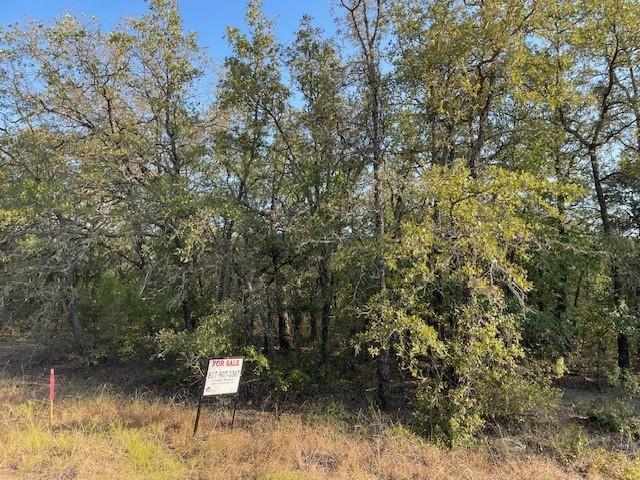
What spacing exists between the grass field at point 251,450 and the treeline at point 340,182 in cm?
94

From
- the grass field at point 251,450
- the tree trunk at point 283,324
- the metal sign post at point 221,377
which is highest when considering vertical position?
the tree trunk at point 283,324

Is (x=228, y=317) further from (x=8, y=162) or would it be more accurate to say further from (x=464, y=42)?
(x=8, y=162)

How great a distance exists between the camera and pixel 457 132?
10.8 metres

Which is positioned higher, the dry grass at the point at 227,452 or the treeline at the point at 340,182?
the treeline at the point at 340,182

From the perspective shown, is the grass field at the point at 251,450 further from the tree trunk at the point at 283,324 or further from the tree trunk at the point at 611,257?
the tree trunk at the point at 611,257

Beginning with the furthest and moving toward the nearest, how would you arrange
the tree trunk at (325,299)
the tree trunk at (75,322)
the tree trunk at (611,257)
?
the tree trunk at (75,322) < the tree trunk at (325,299) < the tree trunk at (611,257)

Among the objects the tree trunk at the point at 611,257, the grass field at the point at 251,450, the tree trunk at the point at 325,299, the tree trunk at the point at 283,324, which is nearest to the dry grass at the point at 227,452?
the grass field at the point at 251,450

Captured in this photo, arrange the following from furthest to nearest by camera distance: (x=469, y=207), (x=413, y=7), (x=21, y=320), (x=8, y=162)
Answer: (x=21, y=320) < (x=8, y=162) < (x=413, y=7) < (x=469, y=207)

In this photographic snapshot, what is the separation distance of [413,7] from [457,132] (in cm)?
265

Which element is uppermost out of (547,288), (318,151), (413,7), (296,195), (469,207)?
(413,7)

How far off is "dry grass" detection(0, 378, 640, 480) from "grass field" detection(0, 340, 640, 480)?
16 millimetres

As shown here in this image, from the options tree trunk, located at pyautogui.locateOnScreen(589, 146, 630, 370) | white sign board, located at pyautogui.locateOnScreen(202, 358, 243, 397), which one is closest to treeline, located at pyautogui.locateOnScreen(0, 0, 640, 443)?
tree trunk, located at pyautogui.locateOnScreen(589, 146, 630, 370)

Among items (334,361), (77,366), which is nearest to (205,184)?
(334,361)

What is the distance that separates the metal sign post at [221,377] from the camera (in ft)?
24.8
